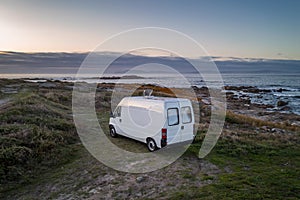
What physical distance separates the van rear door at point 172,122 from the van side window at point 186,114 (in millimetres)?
309

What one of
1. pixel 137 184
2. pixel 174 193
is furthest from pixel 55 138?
pixel 174 193

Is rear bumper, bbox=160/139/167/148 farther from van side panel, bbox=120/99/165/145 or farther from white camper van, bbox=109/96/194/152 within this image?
van side panel, bbox=120/99/165/145

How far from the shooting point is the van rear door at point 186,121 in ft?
34.2

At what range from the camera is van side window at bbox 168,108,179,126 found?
32.7 feet

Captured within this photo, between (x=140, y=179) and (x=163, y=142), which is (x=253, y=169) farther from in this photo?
(x=140, y=179)

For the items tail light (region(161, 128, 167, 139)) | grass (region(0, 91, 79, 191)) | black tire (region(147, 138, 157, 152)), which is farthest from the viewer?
black tire (region(147, 138, 157, 152))

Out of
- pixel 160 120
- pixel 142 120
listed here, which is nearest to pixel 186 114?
pixel 160 120

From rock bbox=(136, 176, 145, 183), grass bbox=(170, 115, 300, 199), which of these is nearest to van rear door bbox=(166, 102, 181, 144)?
grass bbox=(170, 115, 300, 199)

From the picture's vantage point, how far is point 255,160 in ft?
32.4

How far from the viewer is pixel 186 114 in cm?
1059

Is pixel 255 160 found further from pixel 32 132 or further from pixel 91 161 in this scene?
Result: pixel 32 132

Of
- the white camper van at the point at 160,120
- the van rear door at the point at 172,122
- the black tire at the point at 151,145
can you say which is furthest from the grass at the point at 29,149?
the van rear door at the point at 172,122

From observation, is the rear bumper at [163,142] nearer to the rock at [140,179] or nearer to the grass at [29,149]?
the rock at [140,179]

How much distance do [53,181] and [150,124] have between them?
4.28 meters
